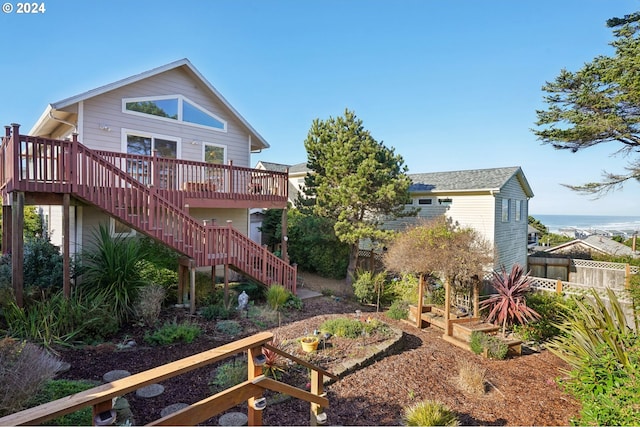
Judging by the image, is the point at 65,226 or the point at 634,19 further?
the point at 634,19

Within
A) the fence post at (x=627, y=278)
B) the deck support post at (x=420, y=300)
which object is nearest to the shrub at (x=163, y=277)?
the deck support post at (x=420, y=300)

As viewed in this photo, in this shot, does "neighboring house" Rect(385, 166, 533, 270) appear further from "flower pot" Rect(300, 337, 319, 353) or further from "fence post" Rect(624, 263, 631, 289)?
"flower pot" Rect(300, 337, 319, 353)

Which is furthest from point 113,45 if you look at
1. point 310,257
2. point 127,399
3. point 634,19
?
point 634,19

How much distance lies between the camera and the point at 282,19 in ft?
34.4

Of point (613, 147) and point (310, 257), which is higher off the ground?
point (613, 147)

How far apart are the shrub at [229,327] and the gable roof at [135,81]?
24.3 ft

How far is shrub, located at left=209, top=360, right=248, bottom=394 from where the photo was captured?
4.74 meters

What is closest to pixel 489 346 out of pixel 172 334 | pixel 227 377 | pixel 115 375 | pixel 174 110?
pixel 227 377

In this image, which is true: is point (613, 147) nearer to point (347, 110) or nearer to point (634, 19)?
point (634, 19)

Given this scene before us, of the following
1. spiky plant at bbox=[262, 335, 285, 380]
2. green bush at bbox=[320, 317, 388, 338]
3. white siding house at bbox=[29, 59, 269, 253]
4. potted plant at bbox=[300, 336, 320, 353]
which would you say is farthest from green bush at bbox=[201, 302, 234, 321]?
spiky plant at bbox=[262, 335, 285, 380]

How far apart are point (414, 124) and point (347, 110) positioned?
474cm

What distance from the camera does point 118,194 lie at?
25.3 feet

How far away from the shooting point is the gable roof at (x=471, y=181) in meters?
15.3

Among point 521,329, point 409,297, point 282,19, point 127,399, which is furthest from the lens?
point 409,297
